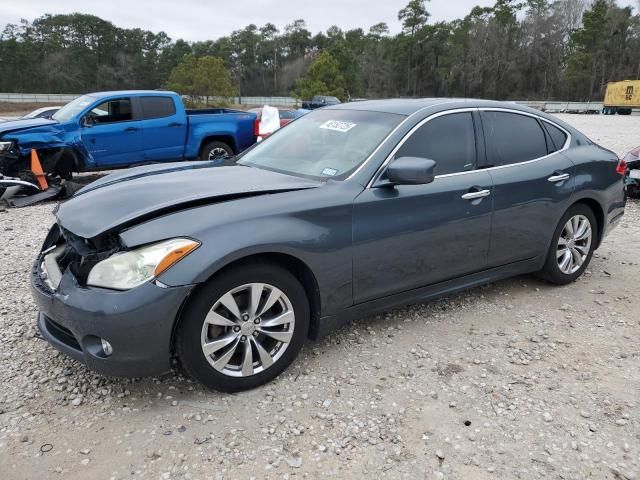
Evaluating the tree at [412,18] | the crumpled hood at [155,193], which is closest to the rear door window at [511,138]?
the crumpled hood at [155,193]

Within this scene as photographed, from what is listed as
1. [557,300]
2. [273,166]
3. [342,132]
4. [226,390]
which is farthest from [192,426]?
[557,300]

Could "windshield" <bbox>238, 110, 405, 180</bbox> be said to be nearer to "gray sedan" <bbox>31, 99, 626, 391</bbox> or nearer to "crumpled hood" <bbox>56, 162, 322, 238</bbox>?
"gray sedan" <bbox>31, 99, 626, 391</bbox>

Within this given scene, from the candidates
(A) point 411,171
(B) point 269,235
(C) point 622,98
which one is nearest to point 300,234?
(B) point 269,235

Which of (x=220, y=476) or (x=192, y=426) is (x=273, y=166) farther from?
(x=220, y=476)

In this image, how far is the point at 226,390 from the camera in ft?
9.46

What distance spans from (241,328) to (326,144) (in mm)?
1534

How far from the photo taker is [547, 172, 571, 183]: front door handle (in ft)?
13.9

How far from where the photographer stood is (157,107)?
9.92 m

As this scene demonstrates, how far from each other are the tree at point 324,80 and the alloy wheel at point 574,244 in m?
48.0

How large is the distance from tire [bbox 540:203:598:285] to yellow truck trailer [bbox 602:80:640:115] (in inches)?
1997

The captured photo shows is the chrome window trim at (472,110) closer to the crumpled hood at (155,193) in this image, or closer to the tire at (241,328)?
the crumpled hood at (155,193)

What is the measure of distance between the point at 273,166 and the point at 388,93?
82.0 metres

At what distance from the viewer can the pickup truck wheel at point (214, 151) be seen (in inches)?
406

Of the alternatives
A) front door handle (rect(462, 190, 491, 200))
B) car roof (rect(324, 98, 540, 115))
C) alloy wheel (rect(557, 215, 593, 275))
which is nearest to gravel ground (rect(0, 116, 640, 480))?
alloy wheel (rect(557, 215, 593, 275))
